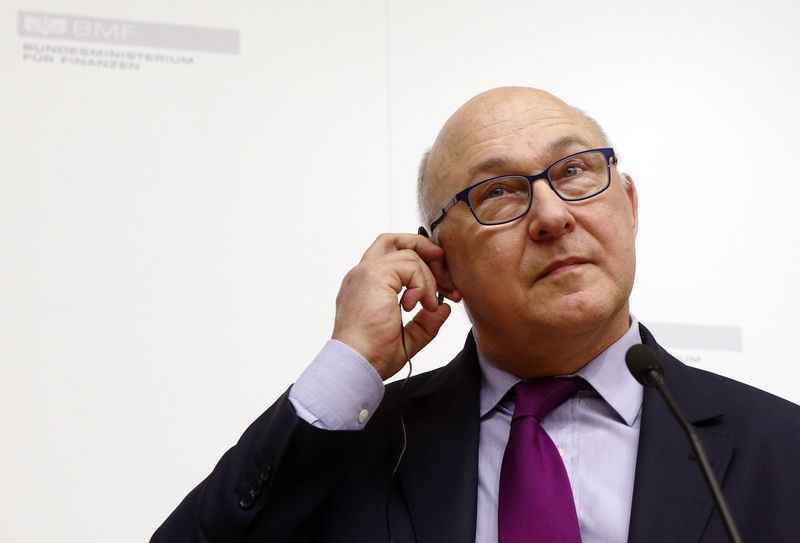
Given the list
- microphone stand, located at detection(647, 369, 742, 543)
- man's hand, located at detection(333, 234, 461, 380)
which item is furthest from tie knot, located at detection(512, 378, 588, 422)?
microphone stand, located at detection(647, 369, 742, 543)

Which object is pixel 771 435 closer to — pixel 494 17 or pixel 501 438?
pixel 501 438

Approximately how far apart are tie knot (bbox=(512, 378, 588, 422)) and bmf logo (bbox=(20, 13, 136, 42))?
1.39 metres

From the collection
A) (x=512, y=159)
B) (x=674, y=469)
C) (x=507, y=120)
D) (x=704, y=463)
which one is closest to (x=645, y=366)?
(x=704, y=463)

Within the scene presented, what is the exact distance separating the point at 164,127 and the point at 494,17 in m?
0.98

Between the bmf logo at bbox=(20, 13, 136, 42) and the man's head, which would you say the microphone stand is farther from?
the bmf logo at bbox=(20, 13, 136, 42)

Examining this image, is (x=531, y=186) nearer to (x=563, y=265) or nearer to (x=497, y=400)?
(x=563, y=265)

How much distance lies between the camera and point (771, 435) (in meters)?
1.78

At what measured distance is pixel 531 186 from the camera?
2014 millimetres

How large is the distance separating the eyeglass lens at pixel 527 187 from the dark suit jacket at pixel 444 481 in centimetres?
38

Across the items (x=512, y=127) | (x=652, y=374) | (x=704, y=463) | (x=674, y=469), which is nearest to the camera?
(x=704, y=463)

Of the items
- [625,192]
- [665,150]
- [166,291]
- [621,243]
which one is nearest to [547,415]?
[621,243]

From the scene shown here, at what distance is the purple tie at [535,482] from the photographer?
1.74 meters

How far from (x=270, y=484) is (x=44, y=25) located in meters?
1.41

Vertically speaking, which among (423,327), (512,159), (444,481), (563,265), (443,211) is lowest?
(444,481)
